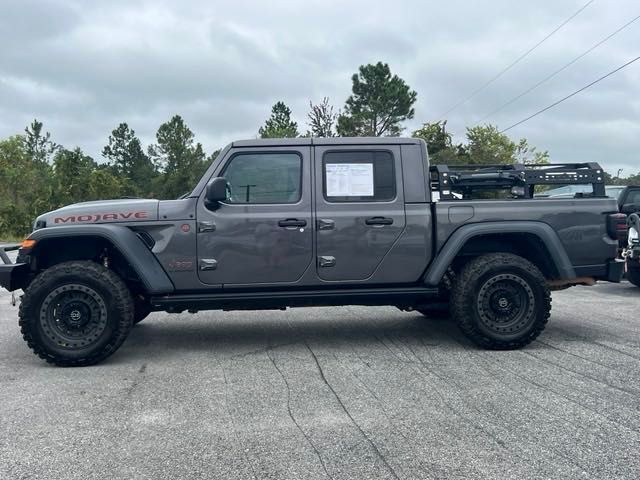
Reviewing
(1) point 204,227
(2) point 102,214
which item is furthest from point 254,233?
(2) point 102,214

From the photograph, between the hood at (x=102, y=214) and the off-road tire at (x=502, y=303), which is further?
the off-road tire at (x=502, y=303)

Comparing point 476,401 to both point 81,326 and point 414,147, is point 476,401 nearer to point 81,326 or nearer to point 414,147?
point 414,147

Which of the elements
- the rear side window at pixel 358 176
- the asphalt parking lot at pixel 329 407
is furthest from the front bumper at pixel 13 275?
the rear side window at pixel 358 176

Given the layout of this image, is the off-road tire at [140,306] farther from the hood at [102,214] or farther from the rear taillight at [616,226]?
the rear taillight at [616,226]

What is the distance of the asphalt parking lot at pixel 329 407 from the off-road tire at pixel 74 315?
19 centimetres

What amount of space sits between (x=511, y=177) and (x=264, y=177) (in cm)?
252

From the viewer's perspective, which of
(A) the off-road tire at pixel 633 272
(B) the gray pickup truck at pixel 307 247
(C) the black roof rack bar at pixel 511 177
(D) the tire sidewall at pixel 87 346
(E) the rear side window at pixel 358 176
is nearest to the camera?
(D) the tire sidewall at pixel 87 346

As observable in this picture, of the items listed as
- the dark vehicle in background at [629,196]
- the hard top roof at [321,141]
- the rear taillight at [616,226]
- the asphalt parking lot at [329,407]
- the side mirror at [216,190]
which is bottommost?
the asphalt parking lot at [329,407]

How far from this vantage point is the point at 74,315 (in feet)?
19.7

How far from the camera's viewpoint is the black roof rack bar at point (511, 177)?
262 inches

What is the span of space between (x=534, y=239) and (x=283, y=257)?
8.04 ft

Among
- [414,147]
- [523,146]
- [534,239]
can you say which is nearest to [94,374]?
[414,147]

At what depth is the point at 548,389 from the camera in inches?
197

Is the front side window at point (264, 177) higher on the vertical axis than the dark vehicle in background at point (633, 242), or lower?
higher
